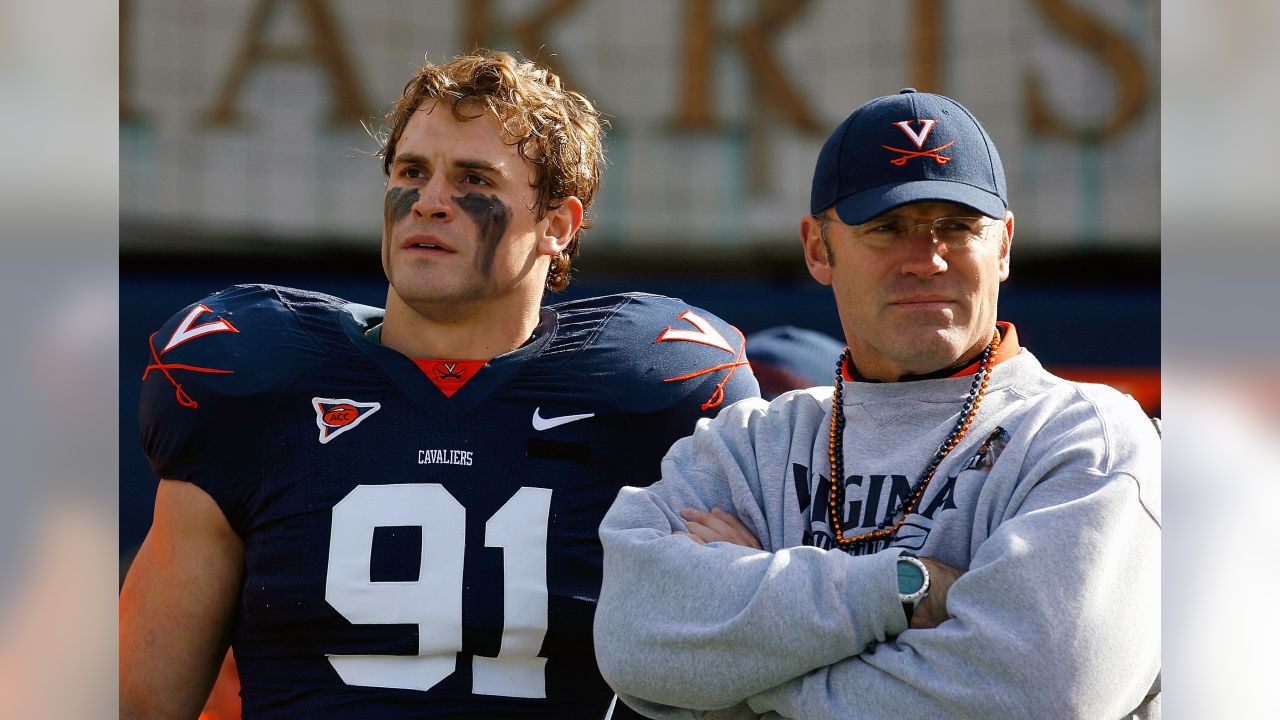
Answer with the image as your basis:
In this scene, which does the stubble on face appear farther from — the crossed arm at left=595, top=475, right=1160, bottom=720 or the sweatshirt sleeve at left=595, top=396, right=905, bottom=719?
the crossed arm at left=595, top=475, right=1160, bottom=720

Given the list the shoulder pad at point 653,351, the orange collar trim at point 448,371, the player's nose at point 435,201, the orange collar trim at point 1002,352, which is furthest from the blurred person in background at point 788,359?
the orange collar trim at point 1002,352

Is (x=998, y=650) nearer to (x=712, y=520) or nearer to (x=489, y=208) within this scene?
(x=712, y=520)

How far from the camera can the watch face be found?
1.24 m

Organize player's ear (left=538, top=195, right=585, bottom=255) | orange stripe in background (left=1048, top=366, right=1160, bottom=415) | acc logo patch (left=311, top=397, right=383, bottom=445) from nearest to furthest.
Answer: acc logo patch (left=311, top=397, right=383, bottom=445) → player's ear (left=538, top=195, right=585, bottom=255) → orange stripe in background (left=1048, top=366, right=1160, bottom=415)

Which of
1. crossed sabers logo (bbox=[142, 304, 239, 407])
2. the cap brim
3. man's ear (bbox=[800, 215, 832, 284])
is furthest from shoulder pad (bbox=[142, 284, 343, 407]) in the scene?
the cap brim

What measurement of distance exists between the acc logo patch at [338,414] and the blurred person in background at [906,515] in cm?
62

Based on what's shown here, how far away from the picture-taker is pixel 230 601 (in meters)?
1.97

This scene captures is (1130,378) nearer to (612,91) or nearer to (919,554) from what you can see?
(612,91)

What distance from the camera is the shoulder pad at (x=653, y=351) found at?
76.8 inches

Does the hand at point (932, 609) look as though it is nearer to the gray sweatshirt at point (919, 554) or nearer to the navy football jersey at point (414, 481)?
the gray sweatshirt at point (919, 554)

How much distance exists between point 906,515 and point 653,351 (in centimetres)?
71

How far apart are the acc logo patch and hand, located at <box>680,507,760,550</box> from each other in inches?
27.5
